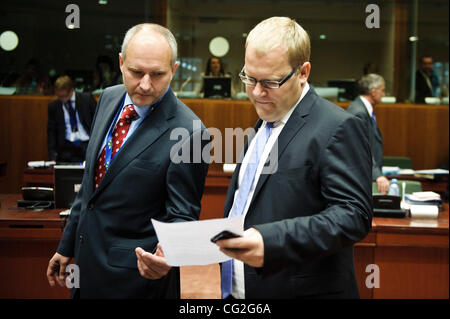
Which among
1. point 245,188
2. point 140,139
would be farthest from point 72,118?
point 245,188

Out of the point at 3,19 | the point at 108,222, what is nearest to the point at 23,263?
the point at 108,222

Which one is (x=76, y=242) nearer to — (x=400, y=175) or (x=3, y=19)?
(x=400, y=175)

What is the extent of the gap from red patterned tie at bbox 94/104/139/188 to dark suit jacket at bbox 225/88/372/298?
616 millimetres

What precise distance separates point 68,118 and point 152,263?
14.2ft

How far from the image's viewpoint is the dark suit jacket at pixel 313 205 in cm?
121

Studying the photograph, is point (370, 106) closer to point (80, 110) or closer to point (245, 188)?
point (80, 110)

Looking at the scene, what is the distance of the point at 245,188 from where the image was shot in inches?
57.5

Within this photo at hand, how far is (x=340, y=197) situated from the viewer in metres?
1.26

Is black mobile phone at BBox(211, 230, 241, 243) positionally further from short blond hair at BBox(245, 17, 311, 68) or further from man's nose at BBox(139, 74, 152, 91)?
man's nose at BBox(139, 74, 152, 91)

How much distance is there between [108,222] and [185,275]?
2.71m

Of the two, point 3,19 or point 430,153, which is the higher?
point 3,19

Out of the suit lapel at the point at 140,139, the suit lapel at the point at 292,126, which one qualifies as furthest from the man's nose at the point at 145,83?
the suit lapel at the point at 292,126

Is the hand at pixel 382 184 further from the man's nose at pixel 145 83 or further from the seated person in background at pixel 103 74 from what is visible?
the seated person in background at pixel 103 74

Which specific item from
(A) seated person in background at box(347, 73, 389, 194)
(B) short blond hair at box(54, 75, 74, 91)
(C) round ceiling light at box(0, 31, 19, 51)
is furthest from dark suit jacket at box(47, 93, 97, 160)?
(C) round ceiling light at box(0, 31, 19, 51)
